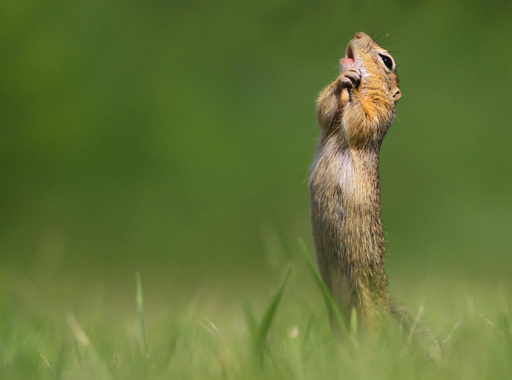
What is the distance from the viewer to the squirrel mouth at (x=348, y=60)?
7.53 ft

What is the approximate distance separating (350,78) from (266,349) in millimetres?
1246

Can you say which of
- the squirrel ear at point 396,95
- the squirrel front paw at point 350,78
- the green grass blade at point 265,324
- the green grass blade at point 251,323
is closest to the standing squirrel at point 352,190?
the squirrel front paw at point 350,78

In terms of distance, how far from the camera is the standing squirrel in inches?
71.7

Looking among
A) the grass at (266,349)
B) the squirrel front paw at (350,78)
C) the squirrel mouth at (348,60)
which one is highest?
the squirrel mouth at (348,60)

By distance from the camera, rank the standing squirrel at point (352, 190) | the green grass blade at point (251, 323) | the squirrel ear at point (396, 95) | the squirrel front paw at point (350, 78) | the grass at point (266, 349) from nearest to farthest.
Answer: the grass at point (266, 349) → the green grass blade at point (251, 323) → the standing squirrel at point (352, 190) → the squirrel front paw at point (350, 78) → the squirrel ear at point (396, 95)

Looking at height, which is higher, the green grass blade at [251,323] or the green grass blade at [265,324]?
the green grass blade at [265,324]

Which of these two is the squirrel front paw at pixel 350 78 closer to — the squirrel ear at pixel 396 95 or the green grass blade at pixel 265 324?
the squirrel ear at pixel 396 95

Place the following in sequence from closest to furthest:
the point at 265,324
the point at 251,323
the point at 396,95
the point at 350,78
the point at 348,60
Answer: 1. the point at 265,324
2. the point at 251,323
3. the point at 350,78
4. the point at 348,60
5. the point at 396,95

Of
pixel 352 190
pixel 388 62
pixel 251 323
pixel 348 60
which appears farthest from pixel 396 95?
pixel 251 323

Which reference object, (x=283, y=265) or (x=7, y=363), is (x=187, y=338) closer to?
(x=283, y=265)

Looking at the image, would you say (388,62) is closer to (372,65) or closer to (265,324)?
(372,65)

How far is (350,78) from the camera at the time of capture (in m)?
2.20

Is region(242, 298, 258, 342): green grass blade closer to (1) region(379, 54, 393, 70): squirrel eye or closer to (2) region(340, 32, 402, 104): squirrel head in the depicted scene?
(2) region(340, 32, 402, 104): squirrel head

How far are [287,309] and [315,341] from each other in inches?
15.3
